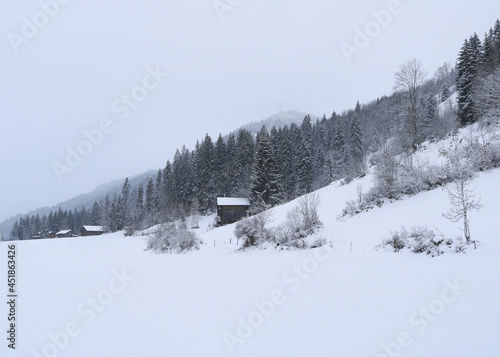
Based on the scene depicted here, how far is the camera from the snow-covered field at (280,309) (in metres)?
4.95

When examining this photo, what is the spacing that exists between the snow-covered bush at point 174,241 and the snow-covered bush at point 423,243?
14871 millimetres

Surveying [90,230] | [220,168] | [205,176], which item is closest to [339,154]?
[220,168]

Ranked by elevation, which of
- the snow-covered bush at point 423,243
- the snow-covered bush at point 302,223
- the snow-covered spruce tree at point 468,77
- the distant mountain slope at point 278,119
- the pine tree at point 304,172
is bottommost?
the snow-covered bush at point 423,243

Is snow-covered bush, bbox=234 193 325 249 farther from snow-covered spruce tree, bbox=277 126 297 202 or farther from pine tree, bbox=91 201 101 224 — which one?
pine tree, bbox=91 201 101 224

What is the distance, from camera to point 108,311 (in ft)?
23.2

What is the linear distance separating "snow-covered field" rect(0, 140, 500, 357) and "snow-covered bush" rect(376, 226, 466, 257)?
0.59 metres

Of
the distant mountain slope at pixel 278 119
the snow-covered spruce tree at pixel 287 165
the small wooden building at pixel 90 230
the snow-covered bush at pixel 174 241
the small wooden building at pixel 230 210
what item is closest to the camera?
the snow-covered bush at pixel 174 241

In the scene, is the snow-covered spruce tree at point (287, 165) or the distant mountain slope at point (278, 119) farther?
the distant mountain slope at point (278, 119)

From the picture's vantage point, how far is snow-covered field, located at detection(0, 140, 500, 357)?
4.95m

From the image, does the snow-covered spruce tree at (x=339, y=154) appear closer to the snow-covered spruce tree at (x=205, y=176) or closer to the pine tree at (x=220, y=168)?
the pine tree at (x=220, y=168)

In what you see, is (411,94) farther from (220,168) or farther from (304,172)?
(220,168)

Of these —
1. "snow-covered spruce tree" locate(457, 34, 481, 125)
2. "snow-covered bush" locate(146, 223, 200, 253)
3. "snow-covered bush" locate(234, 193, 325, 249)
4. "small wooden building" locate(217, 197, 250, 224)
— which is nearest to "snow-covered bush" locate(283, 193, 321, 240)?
"snow-covered bush" locate(234, 193, 325, 249)

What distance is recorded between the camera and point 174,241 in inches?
955

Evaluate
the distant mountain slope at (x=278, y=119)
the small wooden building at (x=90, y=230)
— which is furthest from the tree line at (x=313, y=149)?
the distant mountain slope at (x=278, y=119)
